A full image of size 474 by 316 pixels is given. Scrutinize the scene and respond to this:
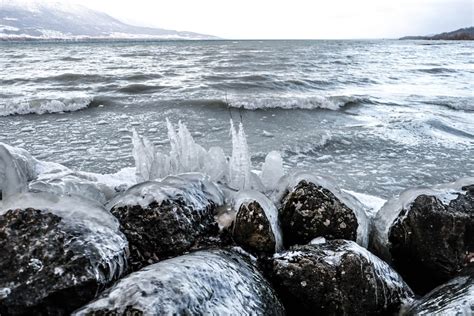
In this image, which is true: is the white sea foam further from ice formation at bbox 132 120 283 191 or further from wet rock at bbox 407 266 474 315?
wet rock at bbox 407 266 474 315

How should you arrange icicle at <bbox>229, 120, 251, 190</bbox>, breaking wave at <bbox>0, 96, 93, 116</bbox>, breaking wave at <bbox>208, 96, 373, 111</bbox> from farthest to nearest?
1. breaking wave at <bbox>208, 96, 373, 111</bbox>
2. breaking wave at <bbox>0, 96, 93, 116</bbox>
3. icicle at <bbox>229, 120, 251, 190</bbox>

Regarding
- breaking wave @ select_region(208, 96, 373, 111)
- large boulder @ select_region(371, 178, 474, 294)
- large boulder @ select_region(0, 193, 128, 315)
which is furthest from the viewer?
breaking wave @ select_region(208, 96, 373, 111)

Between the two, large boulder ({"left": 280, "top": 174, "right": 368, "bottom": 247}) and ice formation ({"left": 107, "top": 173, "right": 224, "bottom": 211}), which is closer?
ice formation ({"left": 107, "top": 173, "right": 224, "bottom": 211})

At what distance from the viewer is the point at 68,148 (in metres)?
7.18

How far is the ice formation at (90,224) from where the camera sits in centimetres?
219

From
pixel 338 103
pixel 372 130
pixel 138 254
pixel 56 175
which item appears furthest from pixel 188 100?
pixel 138 254

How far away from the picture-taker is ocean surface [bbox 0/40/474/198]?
6.56 metres

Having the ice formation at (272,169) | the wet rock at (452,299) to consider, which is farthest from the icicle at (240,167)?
the wet rock at (452,299)

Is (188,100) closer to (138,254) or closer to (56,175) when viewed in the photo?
(56,175)

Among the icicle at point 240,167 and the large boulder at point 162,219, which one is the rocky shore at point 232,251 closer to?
the large boulder at point 162,219

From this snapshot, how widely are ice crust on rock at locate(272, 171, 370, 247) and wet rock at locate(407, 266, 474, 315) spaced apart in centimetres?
74

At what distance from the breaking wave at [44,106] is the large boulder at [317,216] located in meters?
10.1

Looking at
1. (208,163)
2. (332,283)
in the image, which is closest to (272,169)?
(208,163)

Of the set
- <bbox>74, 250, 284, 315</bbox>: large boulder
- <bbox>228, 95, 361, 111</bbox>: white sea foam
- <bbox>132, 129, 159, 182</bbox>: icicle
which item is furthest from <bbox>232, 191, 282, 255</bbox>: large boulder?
<bbox>228, 95, 361, 111</bbox>: white sea foam
